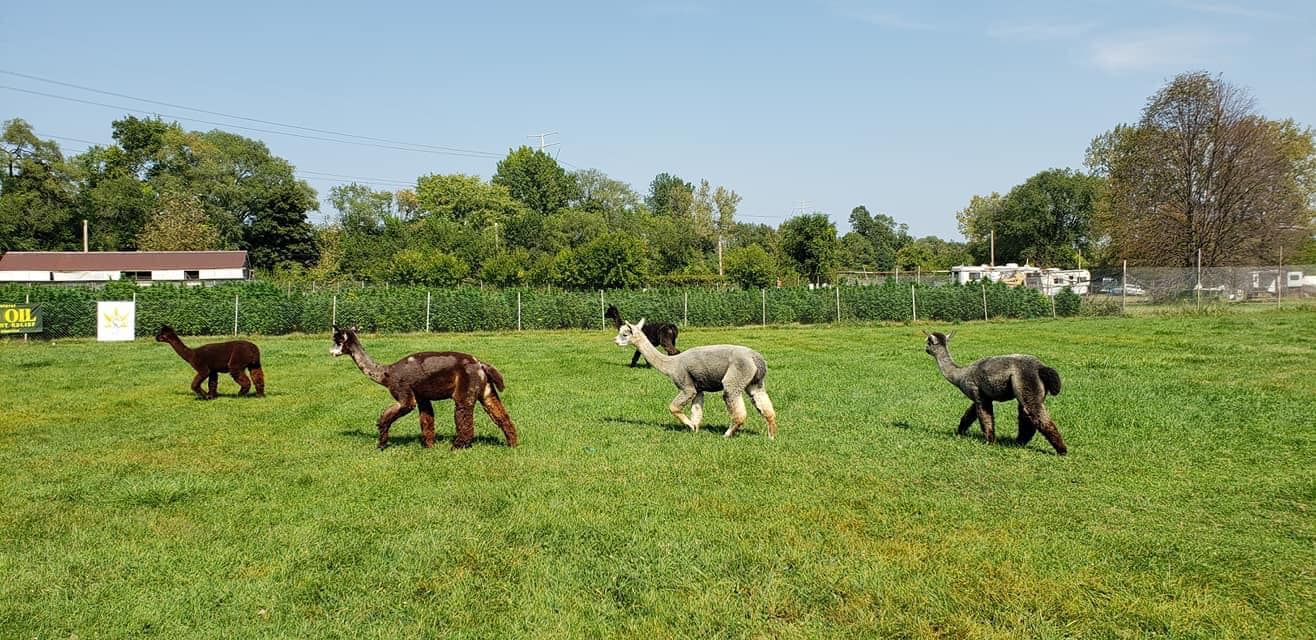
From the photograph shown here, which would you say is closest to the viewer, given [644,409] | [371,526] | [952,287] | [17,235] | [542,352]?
[371,526]

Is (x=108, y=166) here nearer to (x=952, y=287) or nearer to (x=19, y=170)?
(x=19, y=170)

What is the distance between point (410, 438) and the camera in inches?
482

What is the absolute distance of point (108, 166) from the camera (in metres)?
92.1

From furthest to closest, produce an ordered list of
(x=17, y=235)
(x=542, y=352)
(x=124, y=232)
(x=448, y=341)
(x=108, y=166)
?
(x=108, y=166) < (x=124, y=232) < (x=17, y=235) < (x=448, y=341) < (x=542, y=352)

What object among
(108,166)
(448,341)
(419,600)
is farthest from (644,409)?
(108,166)

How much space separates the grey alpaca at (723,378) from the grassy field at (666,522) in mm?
456

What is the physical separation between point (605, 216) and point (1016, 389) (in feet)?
274

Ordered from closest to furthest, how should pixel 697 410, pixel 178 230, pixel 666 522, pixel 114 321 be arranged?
pixel 666 522 < pixel 697 410 < pixel 114 321 < pixel 178 230

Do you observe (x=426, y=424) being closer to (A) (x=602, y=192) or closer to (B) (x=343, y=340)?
(B) (x=343, y=340)

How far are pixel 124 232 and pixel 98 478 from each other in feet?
296

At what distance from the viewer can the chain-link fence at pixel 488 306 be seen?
120 feet

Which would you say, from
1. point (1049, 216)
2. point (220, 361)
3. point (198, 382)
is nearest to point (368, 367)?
point (220, 361)

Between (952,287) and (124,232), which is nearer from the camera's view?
→ (952,287)

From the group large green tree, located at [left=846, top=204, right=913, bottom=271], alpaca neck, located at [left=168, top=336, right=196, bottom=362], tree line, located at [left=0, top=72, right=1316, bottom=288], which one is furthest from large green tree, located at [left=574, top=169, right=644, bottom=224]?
alpaca neck, located at [left=168, top=336, right=196, bottom=362]
